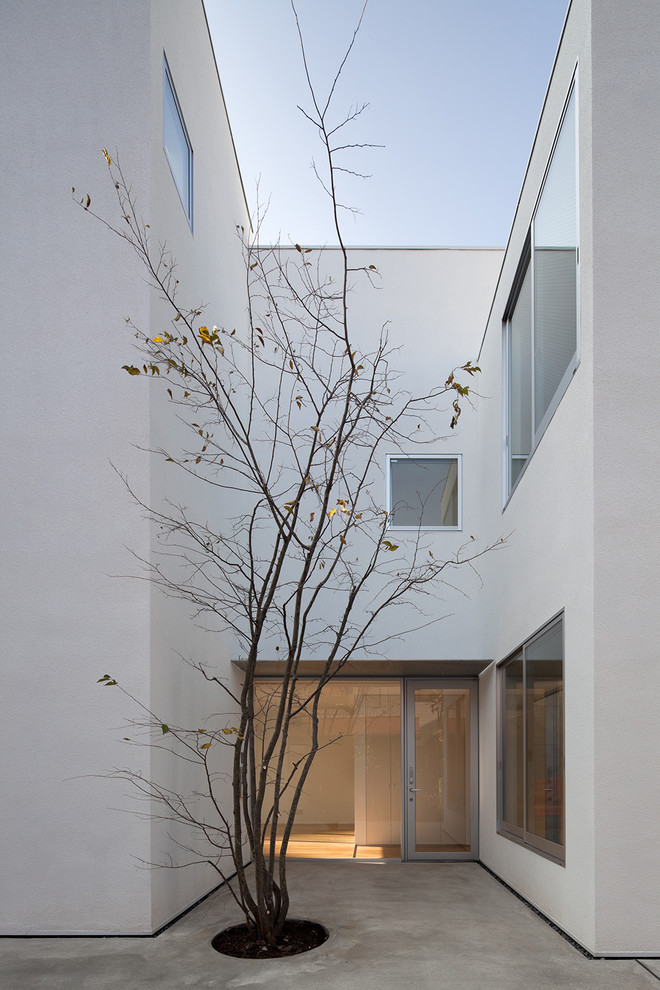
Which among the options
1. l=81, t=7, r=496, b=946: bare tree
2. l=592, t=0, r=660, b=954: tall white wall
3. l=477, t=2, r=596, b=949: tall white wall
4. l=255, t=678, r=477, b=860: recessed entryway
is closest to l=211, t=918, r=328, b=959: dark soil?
l=81, t=7, r=496, b=946: bare tree

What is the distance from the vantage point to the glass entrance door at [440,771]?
418 inches

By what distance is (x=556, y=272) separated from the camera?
261 inches

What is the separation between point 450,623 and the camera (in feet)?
34.8

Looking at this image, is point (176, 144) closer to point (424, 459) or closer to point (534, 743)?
point (424, 459)

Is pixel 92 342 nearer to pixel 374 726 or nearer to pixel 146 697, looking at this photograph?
pixel 146 697

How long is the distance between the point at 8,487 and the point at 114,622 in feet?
3.81

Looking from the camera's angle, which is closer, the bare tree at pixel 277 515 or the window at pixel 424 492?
the bare tree at pixel 277 515

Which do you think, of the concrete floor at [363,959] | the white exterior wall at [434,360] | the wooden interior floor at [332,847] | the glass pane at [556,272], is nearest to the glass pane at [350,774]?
the wooden interior floor at [332,847]

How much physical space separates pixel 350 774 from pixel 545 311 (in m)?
6.22

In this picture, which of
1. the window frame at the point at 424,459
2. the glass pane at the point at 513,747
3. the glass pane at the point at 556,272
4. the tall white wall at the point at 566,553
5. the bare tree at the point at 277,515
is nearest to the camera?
the tall white wall at the point at 566,553

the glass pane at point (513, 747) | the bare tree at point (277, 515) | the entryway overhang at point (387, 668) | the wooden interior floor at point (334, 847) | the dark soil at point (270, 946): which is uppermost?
the bare tree at point (277, 515)

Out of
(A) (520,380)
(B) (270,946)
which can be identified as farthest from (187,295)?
(B) (270,946)

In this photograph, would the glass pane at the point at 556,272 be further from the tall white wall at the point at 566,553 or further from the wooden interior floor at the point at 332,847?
the wooden interior floor at the point at 332,847

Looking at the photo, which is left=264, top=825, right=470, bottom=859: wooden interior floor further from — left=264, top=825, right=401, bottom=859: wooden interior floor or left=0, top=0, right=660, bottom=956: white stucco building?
left=0, top=0, right=660, bottom=956: white stucco building
